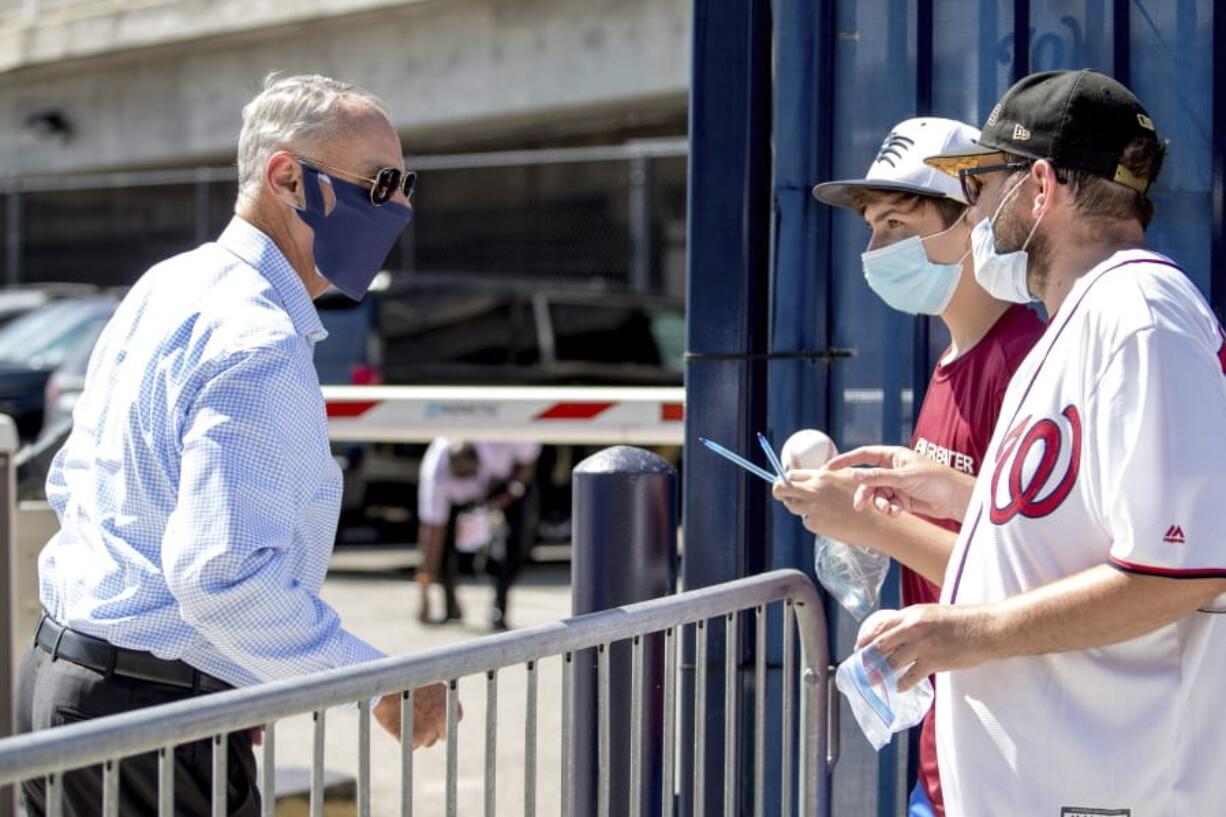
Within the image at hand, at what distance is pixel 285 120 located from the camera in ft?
9.90

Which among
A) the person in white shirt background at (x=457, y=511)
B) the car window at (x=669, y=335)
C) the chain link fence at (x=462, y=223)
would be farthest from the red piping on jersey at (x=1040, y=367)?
the chain link fence at (x=462, y=223)

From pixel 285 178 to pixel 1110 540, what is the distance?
1.49 metres

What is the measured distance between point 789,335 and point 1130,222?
1.38 m

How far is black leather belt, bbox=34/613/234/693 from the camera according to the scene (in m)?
2.75

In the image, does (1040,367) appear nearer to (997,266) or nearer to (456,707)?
(997,266)

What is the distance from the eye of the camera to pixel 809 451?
3.19 meters

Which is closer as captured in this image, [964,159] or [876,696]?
[876,696]

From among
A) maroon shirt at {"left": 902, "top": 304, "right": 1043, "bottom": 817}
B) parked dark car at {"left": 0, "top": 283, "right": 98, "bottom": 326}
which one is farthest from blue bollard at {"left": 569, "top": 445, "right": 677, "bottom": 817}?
parked dark car at {"left": 0, "top": 283, "right": 98, "bottom": 326}

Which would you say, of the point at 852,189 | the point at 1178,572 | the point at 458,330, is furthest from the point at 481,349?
the point at 1178,572

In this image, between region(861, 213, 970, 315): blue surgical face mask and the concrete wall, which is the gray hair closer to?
region(861, 213, 970, 315): blue surgical face mask

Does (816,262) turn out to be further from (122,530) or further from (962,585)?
(122,530)

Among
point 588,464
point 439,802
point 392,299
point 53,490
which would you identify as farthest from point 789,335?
point 392,299

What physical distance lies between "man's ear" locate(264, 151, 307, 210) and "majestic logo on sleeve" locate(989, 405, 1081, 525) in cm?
128

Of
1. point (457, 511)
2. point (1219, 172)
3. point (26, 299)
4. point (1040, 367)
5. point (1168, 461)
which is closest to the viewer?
point (1168, 461)
